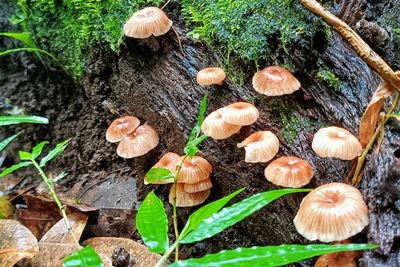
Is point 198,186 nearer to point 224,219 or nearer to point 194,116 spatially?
point 194,116

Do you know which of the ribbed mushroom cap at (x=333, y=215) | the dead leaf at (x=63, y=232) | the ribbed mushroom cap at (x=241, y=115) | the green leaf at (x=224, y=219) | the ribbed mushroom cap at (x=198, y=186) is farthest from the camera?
the dead leaf at (x=63, y=232)

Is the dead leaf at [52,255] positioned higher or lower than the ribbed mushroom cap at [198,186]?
lower

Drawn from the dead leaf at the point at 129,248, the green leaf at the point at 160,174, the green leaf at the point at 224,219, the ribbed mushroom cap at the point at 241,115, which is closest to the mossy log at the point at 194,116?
the ribbed mushroom cap at the point at 241,115

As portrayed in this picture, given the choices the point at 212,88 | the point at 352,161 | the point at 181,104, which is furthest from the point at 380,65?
the point at 181,104

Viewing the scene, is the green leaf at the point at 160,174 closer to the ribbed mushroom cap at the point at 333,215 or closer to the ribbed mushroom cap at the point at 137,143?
the ribbed mushroom cap at the point at 333,215

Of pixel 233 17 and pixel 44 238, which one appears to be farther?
pixel 233 17

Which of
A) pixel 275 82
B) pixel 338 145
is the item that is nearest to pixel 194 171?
pixel 275 82

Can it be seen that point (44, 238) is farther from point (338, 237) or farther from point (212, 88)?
point (338, 237)
